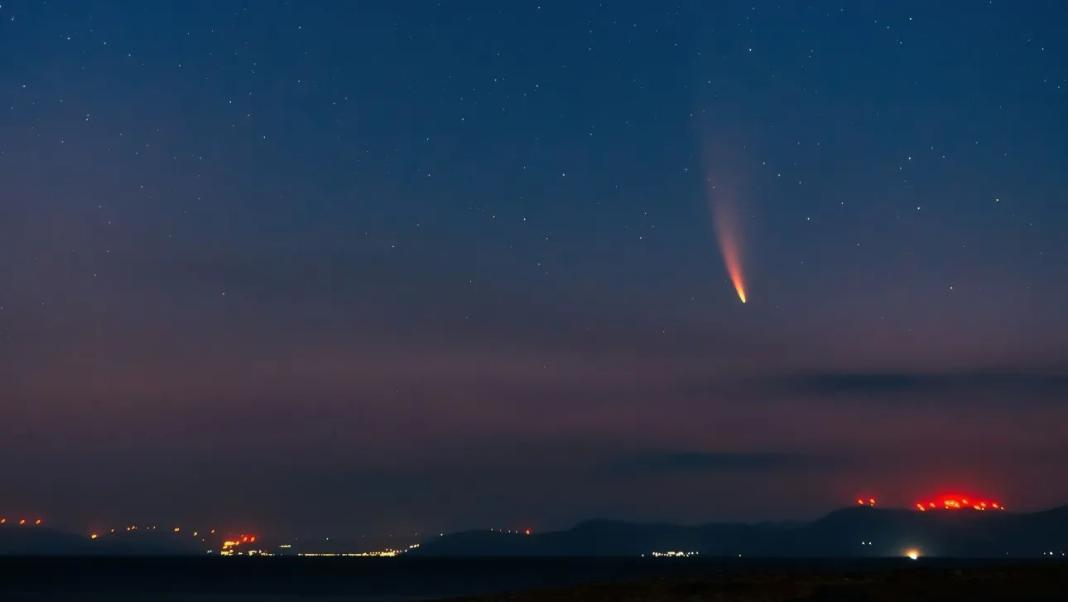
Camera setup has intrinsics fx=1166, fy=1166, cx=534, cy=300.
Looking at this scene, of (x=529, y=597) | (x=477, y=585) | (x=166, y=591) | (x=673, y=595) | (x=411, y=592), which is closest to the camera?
(x=673, y=595)

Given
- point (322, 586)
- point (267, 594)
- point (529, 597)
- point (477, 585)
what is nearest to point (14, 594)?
point (267, 594)

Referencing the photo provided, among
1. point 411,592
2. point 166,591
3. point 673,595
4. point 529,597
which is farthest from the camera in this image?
point 166,591

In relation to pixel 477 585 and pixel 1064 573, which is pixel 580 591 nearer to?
pixel 1064 573

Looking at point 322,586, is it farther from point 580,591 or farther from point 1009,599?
→ point 1009,599

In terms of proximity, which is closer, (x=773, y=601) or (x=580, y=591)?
(x=773, y=601)

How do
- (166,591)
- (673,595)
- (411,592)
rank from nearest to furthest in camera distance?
(673,595)
(411,592)
(166,591)

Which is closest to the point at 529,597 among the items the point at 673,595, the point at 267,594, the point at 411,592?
the point at 673,595

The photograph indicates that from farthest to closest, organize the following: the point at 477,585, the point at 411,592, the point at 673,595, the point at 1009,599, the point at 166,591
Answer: the point at 477,585, the point at 166,591, the point at 411,592, the point at 673,595, the point at 1009,599
